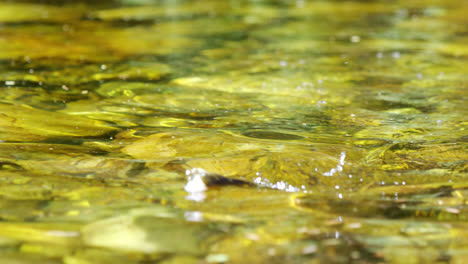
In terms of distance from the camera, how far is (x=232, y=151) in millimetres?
2078

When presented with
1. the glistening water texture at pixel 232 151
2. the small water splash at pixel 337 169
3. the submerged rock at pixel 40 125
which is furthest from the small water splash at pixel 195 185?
the submerged rock at pixel 40 125

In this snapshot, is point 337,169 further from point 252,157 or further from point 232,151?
point 232,151

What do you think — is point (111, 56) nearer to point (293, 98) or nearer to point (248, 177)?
point (293, 98)

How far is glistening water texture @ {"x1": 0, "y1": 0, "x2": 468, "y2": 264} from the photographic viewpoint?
142 cm

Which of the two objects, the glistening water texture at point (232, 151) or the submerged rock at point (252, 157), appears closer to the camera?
the glistening water texture at point (232, 151)

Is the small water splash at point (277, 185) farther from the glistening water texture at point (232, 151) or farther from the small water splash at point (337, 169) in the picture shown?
the small water splash at point (337, 169)

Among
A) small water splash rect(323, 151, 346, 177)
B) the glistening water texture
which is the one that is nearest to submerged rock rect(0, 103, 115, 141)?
the glistening water texture

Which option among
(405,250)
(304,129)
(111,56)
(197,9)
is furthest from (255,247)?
(197,9)

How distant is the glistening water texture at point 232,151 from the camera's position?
55.7 inches

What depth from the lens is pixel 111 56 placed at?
13.6ft

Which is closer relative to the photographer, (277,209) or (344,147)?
(277,209)

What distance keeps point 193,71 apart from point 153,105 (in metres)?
0.85

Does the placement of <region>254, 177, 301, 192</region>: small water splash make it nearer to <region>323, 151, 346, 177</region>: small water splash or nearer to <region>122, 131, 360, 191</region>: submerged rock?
<region>122, 131, 360, 191</region>: submerged rock

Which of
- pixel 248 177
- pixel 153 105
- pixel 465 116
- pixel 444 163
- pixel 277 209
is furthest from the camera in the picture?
pixel 153 105
